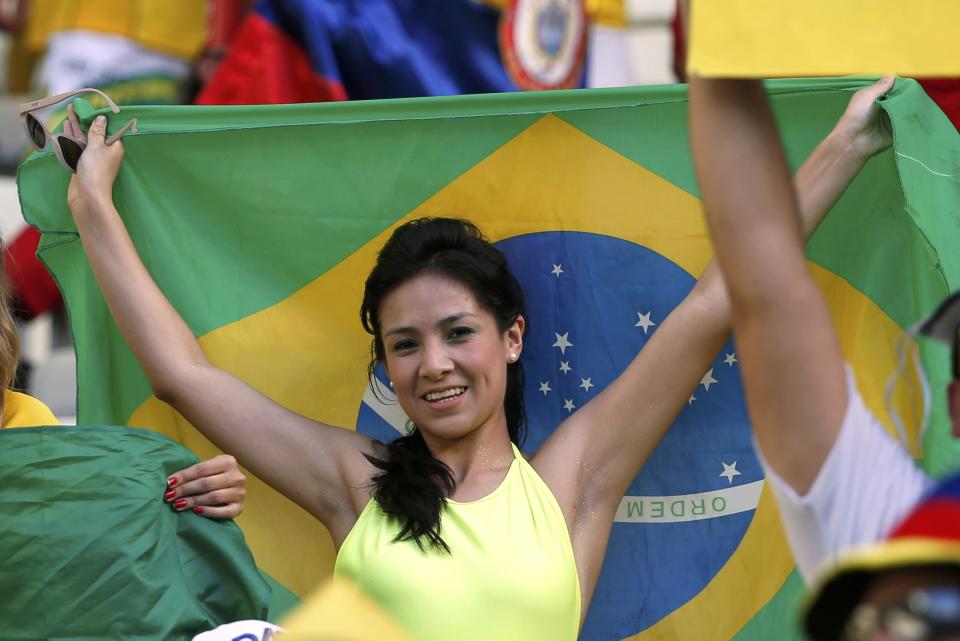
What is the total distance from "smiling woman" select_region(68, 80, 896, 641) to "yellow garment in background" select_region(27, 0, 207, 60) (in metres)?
2.41

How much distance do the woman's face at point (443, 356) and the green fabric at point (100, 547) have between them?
452 mm

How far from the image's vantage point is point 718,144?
1.38m

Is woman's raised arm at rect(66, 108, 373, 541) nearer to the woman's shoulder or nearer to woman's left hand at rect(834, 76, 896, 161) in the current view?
the woman's shoulder

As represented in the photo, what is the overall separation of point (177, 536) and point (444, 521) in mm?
456

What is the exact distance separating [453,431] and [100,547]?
0.67m

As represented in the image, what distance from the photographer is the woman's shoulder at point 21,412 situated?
232cm

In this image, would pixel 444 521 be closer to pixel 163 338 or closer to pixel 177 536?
pixel 177 536

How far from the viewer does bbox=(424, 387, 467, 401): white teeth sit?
2486 millimetres

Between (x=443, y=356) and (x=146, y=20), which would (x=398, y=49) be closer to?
(x=146, y=20)

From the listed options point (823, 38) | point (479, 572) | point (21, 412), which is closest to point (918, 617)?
point (823, 38)

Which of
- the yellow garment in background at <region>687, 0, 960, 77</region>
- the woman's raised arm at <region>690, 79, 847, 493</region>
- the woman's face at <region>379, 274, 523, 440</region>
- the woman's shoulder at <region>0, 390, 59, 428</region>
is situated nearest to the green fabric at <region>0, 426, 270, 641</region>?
the woman's shoulder at <region>0, 390, 59, 428</region>

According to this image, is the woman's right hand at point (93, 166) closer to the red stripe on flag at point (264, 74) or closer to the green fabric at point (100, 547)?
the green fabric at point (100, 547)

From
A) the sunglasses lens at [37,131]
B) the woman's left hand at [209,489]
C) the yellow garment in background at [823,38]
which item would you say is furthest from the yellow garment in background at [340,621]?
the sunglasses lens at [37,131]

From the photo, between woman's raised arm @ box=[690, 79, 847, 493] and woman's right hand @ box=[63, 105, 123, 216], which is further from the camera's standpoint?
woman's right hand @ box=[63, 105, 123, 216]
